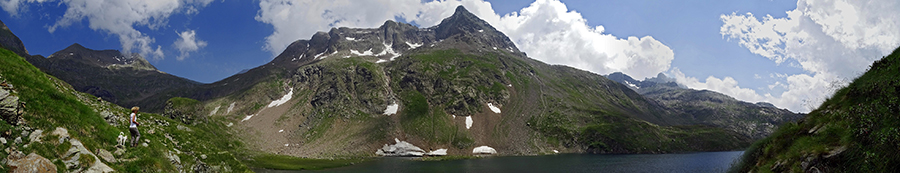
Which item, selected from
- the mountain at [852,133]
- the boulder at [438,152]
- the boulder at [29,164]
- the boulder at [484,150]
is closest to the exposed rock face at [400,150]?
the boulder at [438,152]

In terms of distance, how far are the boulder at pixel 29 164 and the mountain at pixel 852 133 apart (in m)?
30.4

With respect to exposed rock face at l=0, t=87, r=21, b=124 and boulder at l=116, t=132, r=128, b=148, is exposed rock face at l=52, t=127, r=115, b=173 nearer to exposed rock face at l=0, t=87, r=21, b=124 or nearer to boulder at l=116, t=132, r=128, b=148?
exposed rock face at l=0, t=87, r=21, b=124

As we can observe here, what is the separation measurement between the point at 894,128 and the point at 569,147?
615ft

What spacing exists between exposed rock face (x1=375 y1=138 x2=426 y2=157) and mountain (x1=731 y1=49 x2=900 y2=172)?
167 metres

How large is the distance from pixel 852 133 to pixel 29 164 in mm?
32433

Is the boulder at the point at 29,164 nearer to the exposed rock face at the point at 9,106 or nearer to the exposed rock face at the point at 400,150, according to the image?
the exposed rock face at the point at 9,106

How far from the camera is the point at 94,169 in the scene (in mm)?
14062

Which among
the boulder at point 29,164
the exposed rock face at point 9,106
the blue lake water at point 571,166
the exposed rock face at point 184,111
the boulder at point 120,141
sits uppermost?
the exposed rock face at point 184,111

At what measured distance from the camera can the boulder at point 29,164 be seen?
37.3 feet

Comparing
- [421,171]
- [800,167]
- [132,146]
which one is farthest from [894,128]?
[421,171]

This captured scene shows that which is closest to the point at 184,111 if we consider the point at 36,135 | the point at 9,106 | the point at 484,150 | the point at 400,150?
the point at 400,150

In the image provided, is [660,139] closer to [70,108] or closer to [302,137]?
[302,137]

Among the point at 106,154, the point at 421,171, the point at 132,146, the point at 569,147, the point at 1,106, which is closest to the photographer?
the point at 1,106

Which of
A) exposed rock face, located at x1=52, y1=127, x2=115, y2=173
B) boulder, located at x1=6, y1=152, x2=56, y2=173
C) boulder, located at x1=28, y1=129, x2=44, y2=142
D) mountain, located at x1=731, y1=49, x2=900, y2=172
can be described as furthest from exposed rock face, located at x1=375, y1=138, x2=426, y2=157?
boulder, located at x1=6, y1=152, x2=56, y2=173
